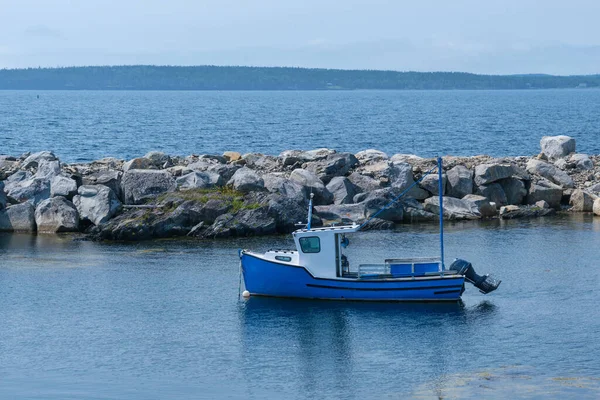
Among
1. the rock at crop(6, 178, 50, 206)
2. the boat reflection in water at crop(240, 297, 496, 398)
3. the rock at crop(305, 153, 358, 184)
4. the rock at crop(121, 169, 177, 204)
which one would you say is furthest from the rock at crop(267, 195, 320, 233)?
the rock at crop(6, 178, 50, 206)

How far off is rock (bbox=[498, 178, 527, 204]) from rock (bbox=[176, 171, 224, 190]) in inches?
670

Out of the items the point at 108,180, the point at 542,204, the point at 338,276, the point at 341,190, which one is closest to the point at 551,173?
the point at 542,204

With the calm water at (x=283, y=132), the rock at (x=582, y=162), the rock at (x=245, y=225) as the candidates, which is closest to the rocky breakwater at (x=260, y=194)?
the rock at (x=245, y=225)

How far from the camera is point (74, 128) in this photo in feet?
422

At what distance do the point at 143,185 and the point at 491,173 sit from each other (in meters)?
20.3

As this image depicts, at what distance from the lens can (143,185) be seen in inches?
2083

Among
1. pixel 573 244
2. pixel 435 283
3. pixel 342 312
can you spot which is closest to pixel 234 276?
pixel 342 312

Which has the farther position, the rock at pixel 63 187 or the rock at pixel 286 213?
the rock at pixel 63 187

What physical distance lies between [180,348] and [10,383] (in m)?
5.75

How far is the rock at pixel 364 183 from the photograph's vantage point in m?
55.6

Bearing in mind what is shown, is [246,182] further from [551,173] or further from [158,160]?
[551,173]

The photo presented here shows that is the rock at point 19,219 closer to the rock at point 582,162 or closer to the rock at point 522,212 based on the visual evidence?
the rock at point 522,212

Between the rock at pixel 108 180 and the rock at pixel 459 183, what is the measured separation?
62.9 feet

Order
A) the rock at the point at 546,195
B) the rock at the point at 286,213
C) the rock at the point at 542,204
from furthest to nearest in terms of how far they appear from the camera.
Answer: the rock at the point at 546,195 < the rock at the point at 542,204 < the rock at the point at 286,213
